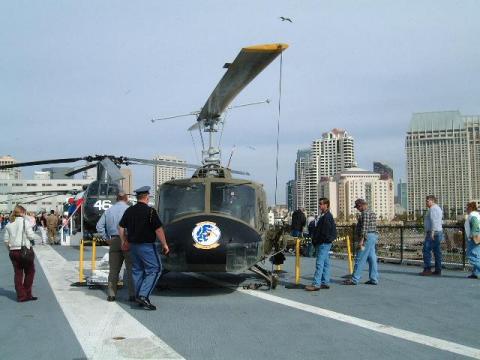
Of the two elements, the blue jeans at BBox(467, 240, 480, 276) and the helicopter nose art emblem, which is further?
the blue jeans at BBox(467, 240, 480, 276)

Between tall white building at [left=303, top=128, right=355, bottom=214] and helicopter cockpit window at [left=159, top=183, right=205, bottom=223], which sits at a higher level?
tall white building at [left=303, top=128, right=355, bottom=214]

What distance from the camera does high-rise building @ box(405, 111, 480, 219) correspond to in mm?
176500

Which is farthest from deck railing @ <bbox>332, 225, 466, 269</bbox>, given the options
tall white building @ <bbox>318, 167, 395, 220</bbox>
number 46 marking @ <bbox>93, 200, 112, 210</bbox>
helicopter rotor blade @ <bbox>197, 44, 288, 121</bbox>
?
tall white building @ <bbox>318, 167, 395, 220</bbox>

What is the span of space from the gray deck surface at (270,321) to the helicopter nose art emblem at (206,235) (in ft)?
3.09

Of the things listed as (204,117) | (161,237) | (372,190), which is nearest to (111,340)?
(161,237)

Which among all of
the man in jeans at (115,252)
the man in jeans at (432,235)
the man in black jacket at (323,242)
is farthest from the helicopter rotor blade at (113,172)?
the man in jeans at (432,235)

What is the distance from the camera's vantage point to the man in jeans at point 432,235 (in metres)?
11.7

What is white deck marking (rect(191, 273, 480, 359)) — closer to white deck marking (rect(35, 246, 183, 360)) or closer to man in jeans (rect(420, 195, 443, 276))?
white deck marking (rect(35, 246, 183, 360))

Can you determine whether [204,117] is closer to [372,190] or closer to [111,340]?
[111,340]

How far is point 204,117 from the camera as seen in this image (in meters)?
10.7

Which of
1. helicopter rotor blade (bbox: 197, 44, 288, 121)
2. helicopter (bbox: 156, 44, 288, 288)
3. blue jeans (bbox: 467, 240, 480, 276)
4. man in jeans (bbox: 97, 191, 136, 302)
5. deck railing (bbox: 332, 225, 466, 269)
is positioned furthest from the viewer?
deck railing (bbox: 332, 225, 466, 269)

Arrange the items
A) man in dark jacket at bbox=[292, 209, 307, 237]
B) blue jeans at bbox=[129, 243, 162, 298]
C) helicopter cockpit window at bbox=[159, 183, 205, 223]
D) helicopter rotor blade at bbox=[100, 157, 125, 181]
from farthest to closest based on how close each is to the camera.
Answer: man in dark jacket at bbox=[292, 209, 307, 237] < helicopter rotor blade at bbox=[100, 157, 125, 181] < helicopter cockpit window at bbox=[159, 183, 205, 223] < blue jeans at bbox=[129, 243, 162, 298]

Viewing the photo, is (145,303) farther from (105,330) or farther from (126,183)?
(126,183)

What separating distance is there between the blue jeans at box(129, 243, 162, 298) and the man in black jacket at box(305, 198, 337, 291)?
3209 millimetres
